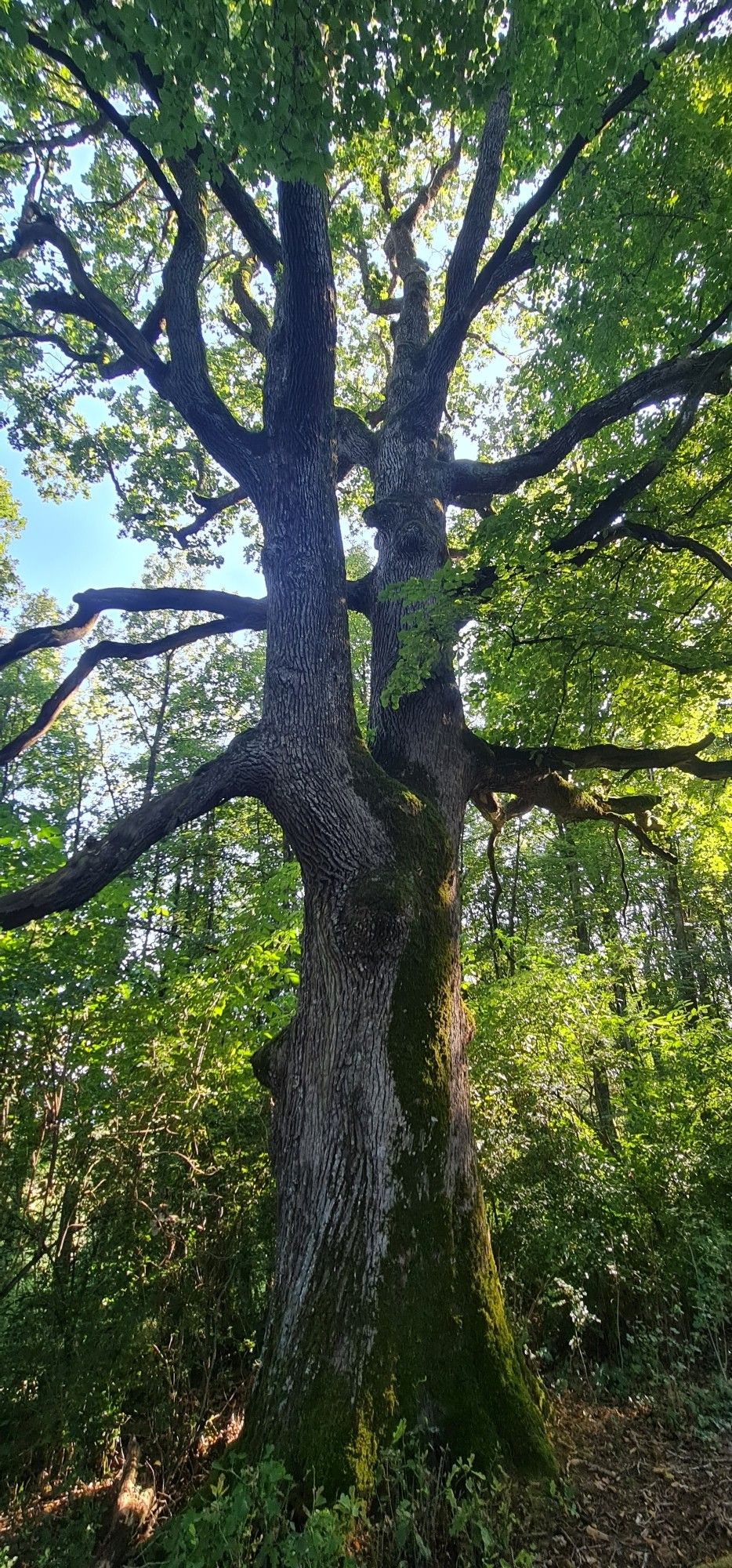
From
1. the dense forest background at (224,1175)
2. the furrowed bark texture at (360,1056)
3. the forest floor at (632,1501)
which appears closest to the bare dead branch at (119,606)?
the furrowed bark texture at (360,1056)

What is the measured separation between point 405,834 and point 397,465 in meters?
3.49

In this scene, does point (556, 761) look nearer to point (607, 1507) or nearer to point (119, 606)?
point (119, 606)

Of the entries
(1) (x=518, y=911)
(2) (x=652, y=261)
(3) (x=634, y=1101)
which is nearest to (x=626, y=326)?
(2) (x=652, y=261)

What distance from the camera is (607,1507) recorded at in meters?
2.47

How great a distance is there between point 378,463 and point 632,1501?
21.6ft

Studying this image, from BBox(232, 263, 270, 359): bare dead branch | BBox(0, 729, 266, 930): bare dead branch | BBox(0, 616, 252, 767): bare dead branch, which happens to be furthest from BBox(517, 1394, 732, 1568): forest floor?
BBox(232, 263, 270, 359): bare dead branch

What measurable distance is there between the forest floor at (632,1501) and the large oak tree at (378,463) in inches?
11.1

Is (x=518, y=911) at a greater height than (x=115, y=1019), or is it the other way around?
(x=518, y=911)

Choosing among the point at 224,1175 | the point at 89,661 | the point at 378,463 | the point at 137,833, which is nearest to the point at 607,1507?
the point at 224,1175

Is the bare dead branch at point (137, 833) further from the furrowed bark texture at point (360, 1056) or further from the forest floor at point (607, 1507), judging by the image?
the forest floor at point (607, 1507)

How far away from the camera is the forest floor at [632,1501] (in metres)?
2.22

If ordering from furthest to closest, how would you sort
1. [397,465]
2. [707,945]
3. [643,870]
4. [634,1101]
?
[707,945] < [643,870] < [397,465] < [634,1101]

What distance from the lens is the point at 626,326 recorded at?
5246 mm

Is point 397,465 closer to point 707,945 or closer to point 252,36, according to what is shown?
point 252,36
